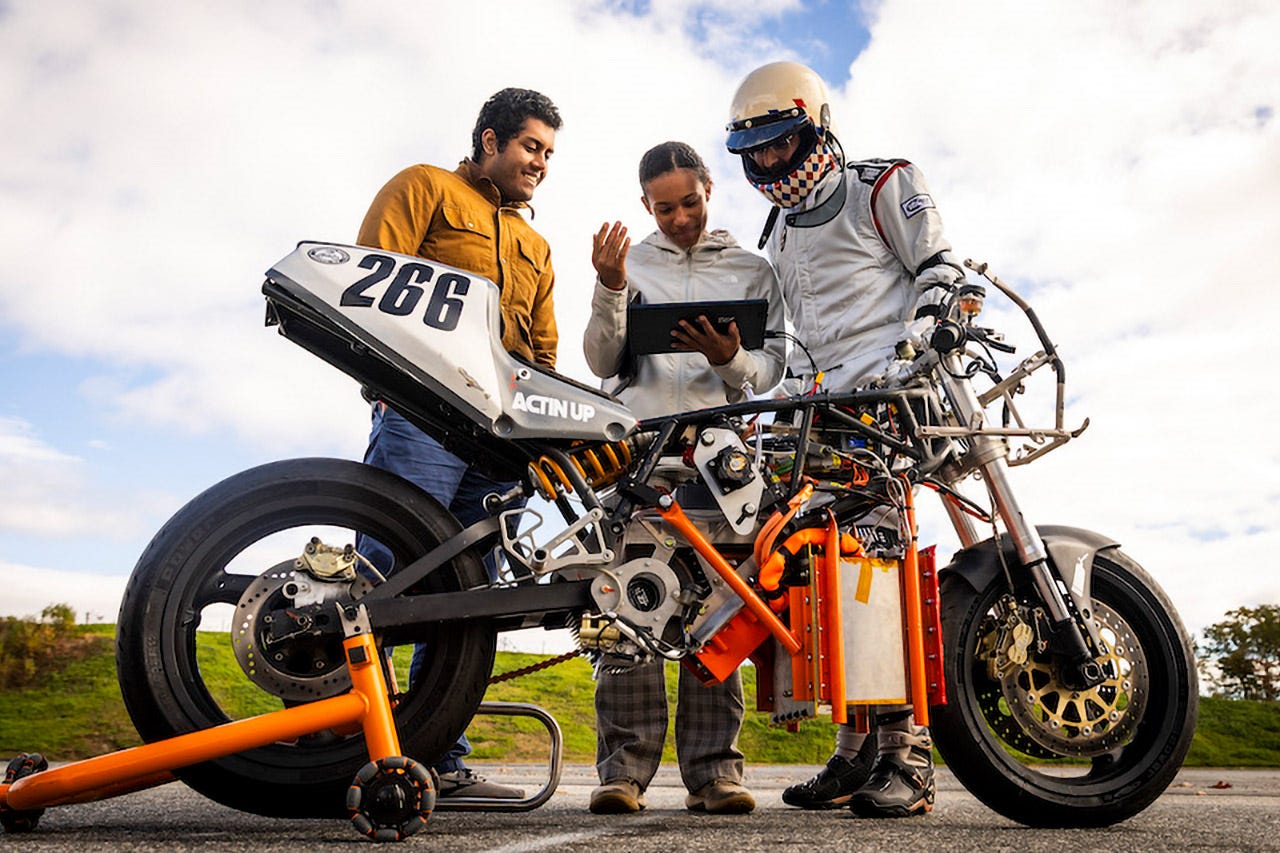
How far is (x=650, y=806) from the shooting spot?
375 cm

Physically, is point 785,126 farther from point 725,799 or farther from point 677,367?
point 725,799

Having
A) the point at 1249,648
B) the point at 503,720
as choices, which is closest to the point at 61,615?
the point at 503,720

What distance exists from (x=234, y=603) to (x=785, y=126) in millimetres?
2505

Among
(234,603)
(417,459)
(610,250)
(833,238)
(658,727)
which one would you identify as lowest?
(658,727)

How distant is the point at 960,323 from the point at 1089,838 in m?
1.49

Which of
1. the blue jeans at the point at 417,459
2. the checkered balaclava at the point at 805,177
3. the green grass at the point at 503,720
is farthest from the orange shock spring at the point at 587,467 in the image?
the green grass at the point at 503,720

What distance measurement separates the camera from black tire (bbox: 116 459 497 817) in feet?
7.83

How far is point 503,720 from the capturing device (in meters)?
9.09

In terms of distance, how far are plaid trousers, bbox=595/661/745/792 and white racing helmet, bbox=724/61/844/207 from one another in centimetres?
187

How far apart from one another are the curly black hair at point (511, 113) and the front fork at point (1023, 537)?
5.90 ft

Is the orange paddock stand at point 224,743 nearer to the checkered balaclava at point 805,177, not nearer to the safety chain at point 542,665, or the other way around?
the safety chain at point 542,665

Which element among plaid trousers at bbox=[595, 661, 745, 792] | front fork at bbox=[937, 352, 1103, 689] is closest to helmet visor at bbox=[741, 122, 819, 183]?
front fork at bbox=[937, 352, 1103, 689]

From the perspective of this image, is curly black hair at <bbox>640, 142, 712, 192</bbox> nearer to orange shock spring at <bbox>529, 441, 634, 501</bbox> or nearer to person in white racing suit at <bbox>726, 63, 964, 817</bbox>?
person in white racing suit at <bbox>726, 63, 964, 817</bbox>

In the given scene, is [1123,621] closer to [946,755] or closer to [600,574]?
[946,755]
